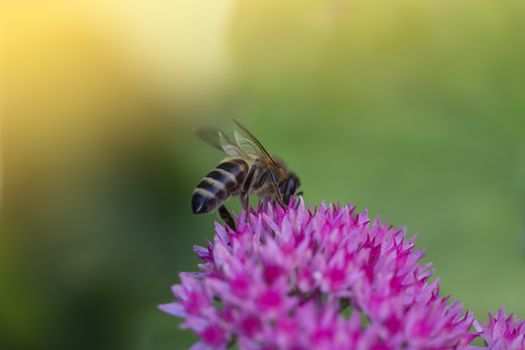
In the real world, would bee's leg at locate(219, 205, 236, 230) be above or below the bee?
below

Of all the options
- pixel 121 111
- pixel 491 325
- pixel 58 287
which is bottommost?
pixel 491 325

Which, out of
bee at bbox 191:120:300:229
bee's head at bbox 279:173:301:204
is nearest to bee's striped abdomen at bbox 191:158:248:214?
bee at bbox 191:120:300:229

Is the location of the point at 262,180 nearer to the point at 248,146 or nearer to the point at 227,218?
the point at 248,146

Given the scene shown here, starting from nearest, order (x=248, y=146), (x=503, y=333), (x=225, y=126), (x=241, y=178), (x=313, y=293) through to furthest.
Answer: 1. (x=313, y=293)
2. (x=503, y=333)
3. (x=241, y=178)
4. (x=248, y=146)
5. (x=225, y=126)

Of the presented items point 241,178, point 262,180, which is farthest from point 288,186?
point 241,178

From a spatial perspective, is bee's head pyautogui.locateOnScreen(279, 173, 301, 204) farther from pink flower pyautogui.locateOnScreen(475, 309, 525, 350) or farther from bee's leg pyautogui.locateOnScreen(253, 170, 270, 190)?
pink flower pyautogui.locateOnScreen(475, 309, 525, 350)

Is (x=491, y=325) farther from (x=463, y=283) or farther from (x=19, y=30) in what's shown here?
(x=19, y=30)

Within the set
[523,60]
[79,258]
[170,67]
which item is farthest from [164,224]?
[523,60]
